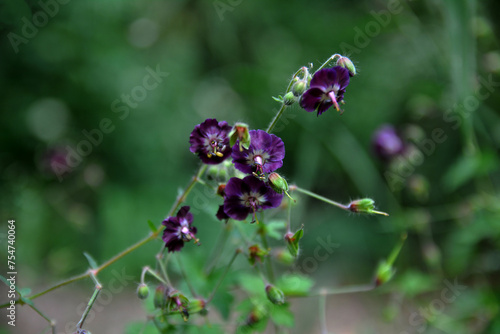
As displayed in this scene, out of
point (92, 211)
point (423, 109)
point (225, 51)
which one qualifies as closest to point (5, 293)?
point (92, 211)

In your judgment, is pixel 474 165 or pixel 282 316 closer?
pixel 282 316

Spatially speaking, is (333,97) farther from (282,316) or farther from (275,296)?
(282,316)

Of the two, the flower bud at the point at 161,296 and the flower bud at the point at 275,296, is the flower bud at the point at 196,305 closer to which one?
the flower bud at the point at 161,296

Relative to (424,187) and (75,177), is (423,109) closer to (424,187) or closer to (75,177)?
(424,187)

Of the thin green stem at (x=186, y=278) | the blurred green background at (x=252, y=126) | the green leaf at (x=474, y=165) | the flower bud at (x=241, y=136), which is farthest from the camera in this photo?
the blurred green background at (x=252, y=126)

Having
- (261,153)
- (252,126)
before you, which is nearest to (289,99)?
(261,153)

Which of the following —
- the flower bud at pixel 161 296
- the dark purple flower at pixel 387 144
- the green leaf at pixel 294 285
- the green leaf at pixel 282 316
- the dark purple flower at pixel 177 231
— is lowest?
the green leaf at pixel 282 316

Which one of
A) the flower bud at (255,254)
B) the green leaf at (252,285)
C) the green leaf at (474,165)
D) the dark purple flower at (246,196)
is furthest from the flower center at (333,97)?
the green leaf at (474,165)
